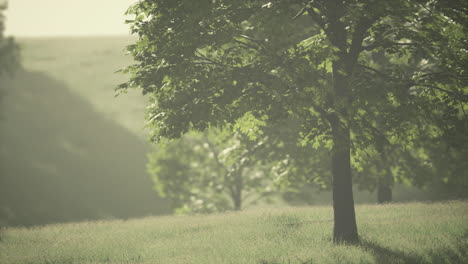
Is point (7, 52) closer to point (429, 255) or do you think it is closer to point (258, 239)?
point (258, 239)

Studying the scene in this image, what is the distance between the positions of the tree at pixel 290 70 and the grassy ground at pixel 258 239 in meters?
1.33

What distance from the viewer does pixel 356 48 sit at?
1185 cm

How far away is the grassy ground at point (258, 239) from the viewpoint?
10.0 meters

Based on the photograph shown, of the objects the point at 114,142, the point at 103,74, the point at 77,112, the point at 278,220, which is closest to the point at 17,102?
the point at 77,112

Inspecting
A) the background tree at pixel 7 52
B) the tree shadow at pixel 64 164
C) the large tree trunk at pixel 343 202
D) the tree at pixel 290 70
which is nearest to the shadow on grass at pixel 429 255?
the large tree trunk at pixel 343 202

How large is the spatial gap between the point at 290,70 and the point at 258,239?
4.70m

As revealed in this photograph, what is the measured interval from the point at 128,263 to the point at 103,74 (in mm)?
76014

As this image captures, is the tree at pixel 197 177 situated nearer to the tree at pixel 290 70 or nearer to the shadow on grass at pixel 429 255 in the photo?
the tree at pixel 290 70

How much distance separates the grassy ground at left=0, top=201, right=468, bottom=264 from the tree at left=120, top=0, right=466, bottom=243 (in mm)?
1328

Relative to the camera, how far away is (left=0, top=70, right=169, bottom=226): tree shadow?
41.6 metres

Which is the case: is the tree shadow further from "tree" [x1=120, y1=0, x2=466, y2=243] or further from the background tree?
"tree" [x1=120, y1=0, x2=466, y2=243]

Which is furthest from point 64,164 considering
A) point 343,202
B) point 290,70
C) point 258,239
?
point 290,70

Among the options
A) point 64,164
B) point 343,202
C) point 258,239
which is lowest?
point 258,239

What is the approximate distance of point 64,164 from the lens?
5006cm
